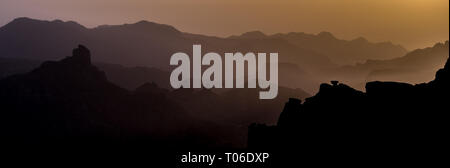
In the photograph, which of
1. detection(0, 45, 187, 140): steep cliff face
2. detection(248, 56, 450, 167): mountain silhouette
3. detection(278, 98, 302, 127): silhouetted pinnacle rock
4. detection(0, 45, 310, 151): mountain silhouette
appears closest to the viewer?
detection(248, 56, 450, 167): mountain silhouette

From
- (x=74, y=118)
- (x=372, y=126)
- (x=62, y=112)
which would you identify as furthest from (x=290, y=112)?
(x=62, y=112)

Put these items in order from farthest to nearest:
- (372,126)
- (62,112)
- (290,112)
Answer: (62,112) < (290,112) < (372,126)

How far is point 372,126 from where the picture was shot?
48.3 m

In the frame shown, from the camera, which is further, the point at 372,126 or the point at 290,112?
the point at 290,112

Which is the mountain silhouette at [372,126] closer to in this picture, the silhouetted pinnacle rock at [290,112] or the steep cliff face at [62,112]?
the silhouetted pinnacle rock at [290,112]

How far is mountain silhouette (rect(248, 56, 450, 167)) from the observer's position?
43.4 m

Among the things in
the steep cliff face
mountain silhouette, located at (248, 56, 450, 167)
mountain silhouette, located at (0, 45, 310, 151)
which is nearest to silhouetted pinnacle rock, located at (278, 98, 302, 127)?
mountain silhouette, located at (248, 56, 450, 167)

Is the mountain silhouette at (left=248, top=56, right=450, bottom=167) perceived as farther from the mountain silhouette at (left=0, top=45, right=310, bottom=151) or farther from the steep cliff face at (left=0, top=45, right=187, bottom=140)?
the steep cliff face at (left=0, top=45, right=187, bottom=140)

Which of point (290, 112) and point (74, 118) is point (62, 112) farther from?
point (290, 112)

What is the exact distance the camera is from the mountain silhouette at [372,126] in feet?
142

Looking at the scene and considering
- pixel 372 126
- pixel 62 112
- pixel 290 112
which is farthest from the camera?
pixel 62 112

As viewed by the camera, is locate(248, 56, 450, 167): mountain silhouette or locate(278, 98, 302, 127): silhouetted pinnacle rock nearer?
locate(248, 56, 450, 167): mountain silhouette

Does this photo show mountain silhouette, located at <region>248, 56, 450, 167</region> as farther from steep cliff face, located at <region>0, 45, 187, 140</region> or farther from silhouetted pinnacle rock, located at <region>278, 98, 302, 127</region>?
steep cliff face, located at <region>0, 45, 187, 140</region>

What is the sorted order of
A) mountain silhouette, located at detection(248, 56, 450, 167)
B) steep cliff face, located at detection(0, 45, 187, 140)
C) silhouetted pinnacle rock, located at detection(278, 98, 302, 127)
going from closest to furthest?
mountain silhouette, located at detection(248, 56, 450, 167)
silhouetted pinnacle rock, located at detection(278, 98, 302, 127)
steep cliff face, located at detection(0, 45, 187, 140)
